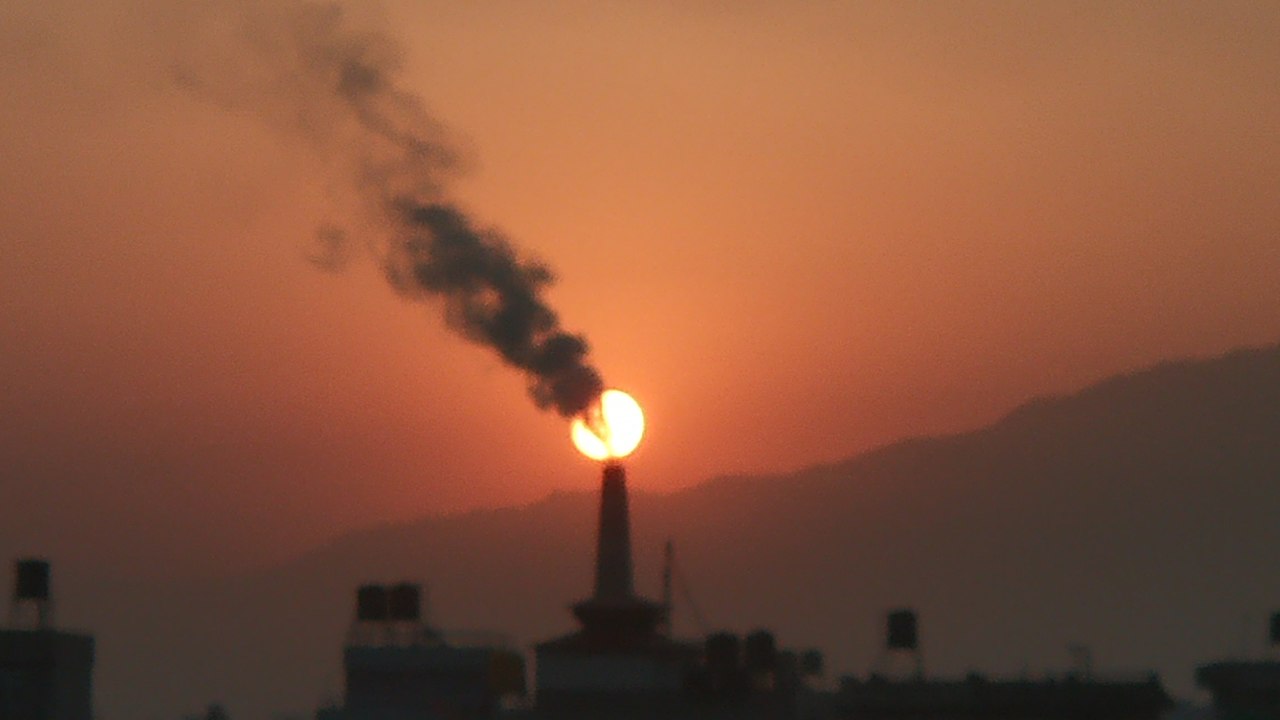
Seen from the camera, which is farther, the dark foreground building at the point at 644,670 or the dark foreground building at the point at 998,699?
the dark foreground building at the point at 998,699

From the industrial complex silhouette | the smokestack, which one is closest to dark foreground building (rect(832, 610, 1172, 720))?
the industrial complex silhouette

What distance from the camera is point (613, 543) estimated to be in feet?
419

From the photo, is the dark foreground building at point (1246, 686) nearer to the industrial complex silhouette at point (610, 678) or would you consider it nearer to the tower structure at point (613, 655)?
the industrial complex silhouette at point (610, 678)

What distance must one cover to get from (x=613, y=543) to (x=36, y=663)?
4627cm

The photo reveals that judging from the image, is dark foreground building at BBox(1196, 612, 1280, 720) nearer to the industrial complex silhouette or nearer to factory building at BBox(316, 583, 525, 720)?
the industrial complex silhouette

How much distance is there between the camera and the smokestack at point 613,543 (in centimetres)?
12606

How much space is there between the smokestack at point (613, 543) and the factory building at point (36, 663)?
3785 centimetres

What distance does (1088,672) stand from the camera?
169 meters

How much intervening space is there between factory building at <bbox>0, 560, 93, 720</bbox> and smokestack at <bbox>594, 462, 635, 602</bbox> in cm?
3785

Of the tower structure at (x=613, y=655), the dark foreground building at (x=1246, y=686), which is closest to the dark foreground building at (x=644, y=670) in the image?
the tower structure at (x=613, y=655)

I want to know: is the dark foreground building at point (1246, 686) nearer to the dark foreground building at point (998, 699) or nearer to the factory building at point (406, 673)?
the dark foreground building at point (998, 699)

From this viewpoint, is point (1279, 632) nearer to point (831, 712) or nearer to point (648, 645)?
point (831, 712)

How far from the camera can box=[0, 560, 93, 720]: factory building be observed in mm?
143000

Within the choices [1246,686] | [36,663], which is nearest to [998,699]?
[1246,686]
